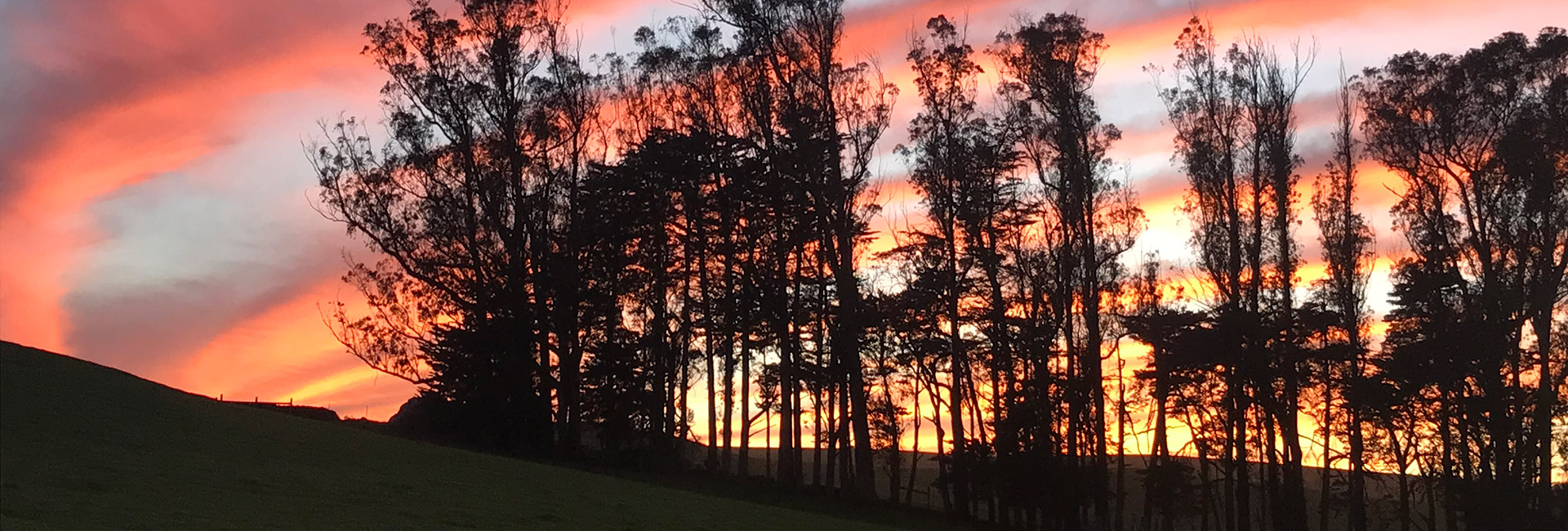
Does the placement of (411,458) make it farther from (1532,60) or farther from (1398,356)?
(1532,60)

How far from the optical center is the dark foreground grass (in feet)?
59.8

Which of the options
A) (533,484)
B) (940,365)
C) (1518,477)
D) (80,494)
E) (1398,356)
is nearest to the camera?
(80,494)

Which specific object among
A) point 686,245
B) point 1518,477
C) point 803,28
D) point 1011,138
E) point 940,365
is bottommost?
point 1518,477

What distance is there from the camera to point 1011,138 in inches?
1752

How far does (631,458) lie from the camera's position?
40750mm

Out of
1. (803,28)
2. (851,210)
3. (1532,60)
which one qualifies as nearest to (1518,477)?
(1532,60)

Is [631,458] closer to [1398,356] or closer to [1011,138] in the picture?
[1011,138]

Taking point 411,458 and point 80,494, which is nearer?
point 80,494

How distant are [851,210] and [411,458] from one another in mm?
17982

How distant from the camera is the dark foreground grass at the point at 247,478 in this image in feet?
59.8

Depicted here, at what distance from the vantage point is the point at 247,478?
70.6 ft

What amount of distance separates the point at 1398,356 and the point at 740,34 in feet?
84.3

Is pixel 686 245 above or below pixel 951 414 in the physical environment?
above

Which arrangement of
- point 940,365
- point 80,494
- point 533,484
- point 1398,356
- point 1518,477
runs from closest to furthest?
A: point 80,494 < point 533,484 < point 1518,477 < point 1398,356 < point 940,365
